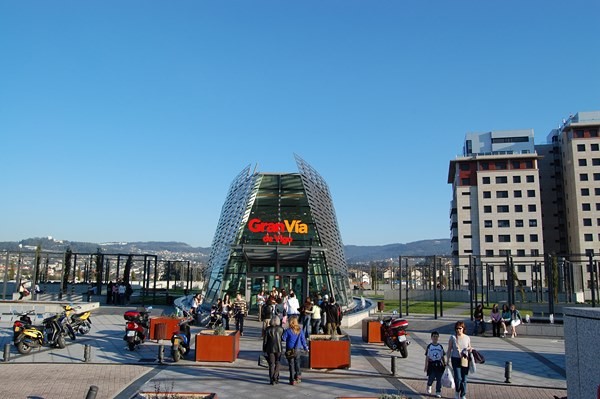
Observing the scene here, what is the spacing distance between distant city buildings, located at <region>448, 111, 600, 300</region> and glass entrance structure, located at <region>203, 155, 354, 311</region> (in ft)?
181

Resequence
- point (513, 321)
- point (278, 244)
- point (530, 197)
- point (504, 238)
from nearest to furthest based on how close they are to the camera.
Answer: point (513, 321)
point (278, 244)
point (504, 238)
point (530, 197)

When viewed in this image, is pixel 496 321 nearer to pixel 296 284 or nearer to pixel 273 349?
pixel 296 284

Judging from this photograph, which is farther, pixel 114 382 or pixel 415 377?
pixel 415 377

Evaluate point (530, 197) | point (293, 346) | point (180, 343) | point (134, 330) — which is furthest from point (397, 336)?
point (530, 197)

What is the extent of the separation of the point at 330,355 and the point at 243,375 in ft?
8.14

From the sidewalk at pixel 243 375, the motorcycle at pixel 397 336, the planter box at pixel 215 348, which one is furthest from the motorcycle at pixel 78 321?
the motorcycle at pixel 397 336

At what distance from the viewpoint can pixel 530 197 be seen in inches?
3433

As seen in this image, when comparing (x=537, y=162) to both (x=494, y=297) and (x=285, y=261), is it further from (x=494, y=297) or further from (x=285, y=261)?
(x=285, y=261)

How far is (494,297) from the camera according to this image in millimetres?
51094

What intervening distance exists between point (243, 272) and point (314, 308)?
14029 mm

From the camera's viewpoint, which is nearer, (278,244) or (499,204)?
(278,244)

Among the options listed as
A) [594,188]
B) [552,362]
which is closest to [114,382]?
[552,362]

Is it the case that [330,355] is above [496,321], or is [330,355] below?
below

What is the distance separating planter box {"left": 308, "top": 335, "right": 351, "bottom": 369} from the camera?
13.7 metres
